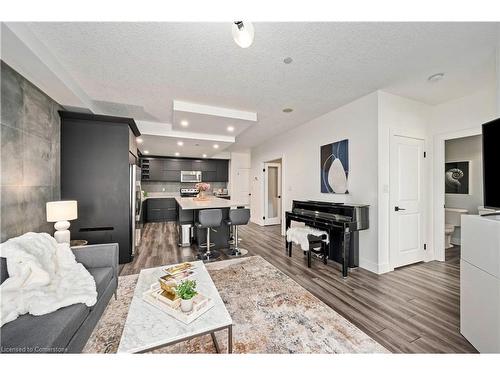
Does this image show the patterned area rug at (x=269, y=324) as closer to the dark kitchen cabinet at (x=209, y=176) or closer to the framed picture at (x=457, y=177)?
the framed picture at (x=457, y=177)

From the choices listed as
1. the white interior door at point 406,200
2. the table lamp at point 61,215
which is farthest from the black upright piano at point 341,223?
the table lamp at point 61,215

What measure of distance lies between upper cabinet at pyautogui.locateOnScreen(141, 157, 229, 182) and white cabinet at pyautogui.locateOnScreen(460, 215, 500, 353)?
277 inches

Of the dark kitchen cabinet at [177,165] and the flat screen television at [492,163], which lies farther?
the dark kitchen cabinet at [177,165]

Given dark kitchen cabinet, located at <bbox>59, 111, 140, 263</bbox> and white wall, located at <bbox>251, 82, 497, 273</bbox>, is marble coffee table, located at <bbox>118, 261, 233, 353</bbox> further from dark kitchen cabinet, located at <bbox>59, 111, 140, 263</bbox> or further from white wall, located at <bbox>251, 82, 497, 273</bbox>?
white wall, located at <bbox>251, 82, 497, 273</bbox>

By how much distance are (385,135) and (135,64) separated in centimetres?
338

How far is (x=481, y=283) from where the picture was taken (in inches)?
56.9

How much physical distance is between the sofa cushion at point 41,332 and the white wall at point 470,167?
6.11 meters

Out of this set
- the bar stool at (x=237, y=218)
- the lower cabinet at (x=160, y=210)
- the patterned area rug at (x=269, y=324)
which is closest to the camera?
the patterned area rug at (x=269, y=324)

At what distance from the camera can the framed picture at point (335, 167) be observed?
330cm

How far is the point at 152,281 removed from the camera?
1.70m

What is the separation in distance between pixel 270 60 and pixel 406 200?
292 centimetres

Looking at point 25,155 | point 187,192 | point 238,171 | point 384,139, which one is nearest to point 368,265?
point 384,139

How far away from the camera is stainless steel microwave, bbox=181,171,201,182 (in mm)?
7466
